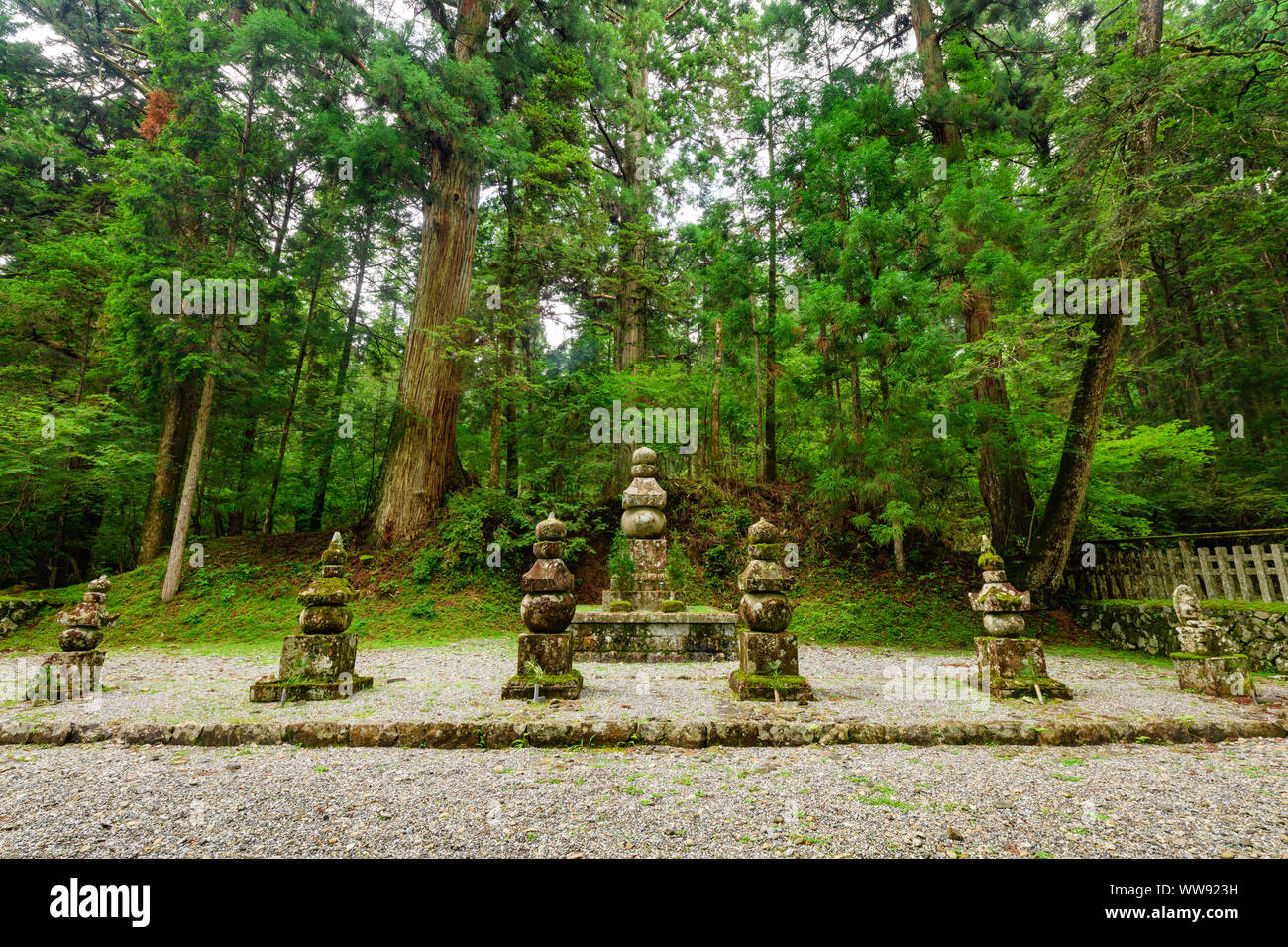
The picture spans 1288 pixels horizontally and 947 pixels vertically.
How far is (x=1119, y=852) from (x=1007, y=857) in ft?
1.55

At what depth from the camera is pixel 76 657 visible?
468 centimetres

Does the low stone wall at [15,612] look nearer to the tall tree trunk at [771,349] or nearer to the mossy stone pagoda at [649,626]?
the mossy stone pagoda at [649,626]

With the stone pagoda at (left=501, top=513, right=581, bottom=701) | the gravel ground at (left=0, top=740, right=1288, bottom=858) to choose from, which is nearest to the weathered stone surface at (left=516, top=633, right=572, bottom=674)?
the stone pagoda at (left=501, top=513, right=581, bottom=701)

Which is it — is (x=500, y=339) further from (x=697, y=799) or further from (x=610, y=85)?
(x=697, y=799)

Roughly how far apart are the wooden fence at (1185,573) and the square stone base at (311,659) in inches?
417

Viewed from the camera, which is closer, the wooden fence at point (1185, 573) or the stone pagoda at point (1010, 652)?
the stone pagoda at point (1010, 652)

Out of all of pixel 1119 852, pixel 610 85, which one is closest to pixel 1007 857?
pixel 1119 852

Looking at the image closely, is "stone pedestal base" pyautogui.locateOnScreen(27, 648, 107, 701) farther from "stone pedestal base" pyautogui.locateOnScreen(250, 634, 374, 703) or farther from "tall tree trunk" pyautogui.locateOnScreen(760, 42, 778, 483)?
"tall tree trunk" pyautogui.locateOnScreen(760, 42, 778, 483)

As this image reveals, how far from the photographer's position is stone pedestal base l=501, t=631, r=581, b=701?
455 centimetres

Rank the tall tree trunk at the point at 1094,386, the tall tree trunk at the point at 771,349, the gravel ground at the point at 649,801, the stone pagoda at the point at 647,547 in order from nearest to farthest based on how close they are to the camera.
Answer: the gravel ground at the point at 649,801, the tall tree trunk at the point at 1094,386, the stone pagoda at the point at 647,547, the tall tree trunk at the point at 771,349

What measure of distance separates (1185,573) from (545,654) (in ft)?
29.5

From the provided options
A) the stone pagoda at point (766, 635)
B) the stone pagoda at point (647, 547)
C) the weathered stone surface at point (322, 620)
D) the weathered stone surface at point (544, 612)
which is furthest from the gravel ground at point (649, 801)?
the stone pagoda at point (647, 547)

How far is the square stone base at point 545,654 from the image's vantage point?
471 centimetres

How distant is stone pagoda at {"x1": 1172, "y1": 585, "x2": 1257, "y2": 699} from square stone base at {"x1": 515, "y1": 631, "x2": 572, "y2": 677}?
5546 millimetres
